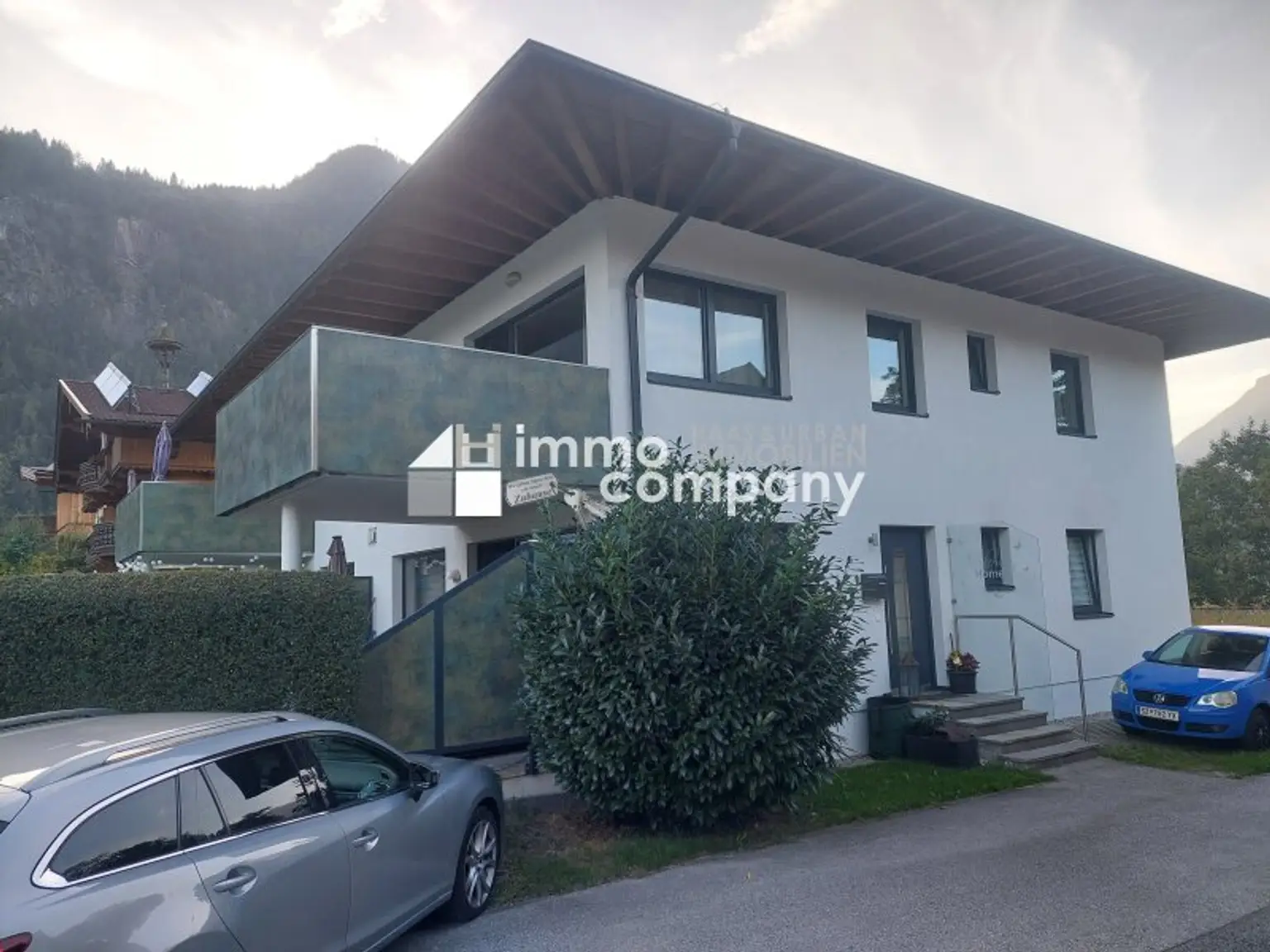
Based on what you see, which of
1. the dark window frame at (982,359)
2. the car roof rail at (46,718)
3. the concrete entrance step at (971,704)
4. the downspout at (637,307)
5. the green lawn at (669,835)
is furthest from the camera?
the dark window frame at (982,359)

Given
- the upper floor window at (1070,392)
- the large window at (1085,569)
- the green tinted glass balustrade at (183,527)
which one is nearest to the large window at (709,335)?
the upper floor window at (1070,392)

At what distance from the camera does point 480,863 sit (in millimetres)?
5480

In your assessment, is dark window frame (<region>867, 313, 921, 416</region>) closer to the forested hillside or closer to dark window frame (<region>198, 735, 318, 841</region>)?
dark window frame (<region>198, 735, 318, 841</region>)

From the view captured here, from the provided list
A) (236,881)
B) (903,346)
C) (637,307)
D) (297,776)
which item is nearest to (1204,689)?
(903,346)

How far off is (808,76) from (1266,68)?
569 centimetres

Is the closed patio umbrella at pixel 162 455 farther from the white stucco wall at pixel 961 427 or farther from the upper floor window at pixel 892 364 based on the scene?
the upper floor window at pixel 892 364

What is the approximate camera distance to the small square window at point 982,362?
1302 centimetres

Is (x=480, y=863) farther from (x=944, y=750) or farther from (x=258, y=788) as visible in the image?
(x=944, y=750)

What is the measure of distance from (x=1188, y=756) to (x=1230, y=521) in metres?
26.6

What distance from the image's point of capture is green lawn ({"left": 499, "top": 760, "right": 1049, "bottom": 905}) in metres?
6.10

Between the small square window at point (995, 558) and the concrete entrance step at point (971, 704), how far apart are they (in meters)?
1.51

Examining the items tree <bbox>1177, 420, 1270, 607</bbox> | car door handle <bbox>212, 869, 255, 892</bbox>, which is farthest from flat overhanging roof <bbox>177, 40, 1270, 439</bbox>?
tree <bbox>1177, 420, 1270, 607</bbox>
